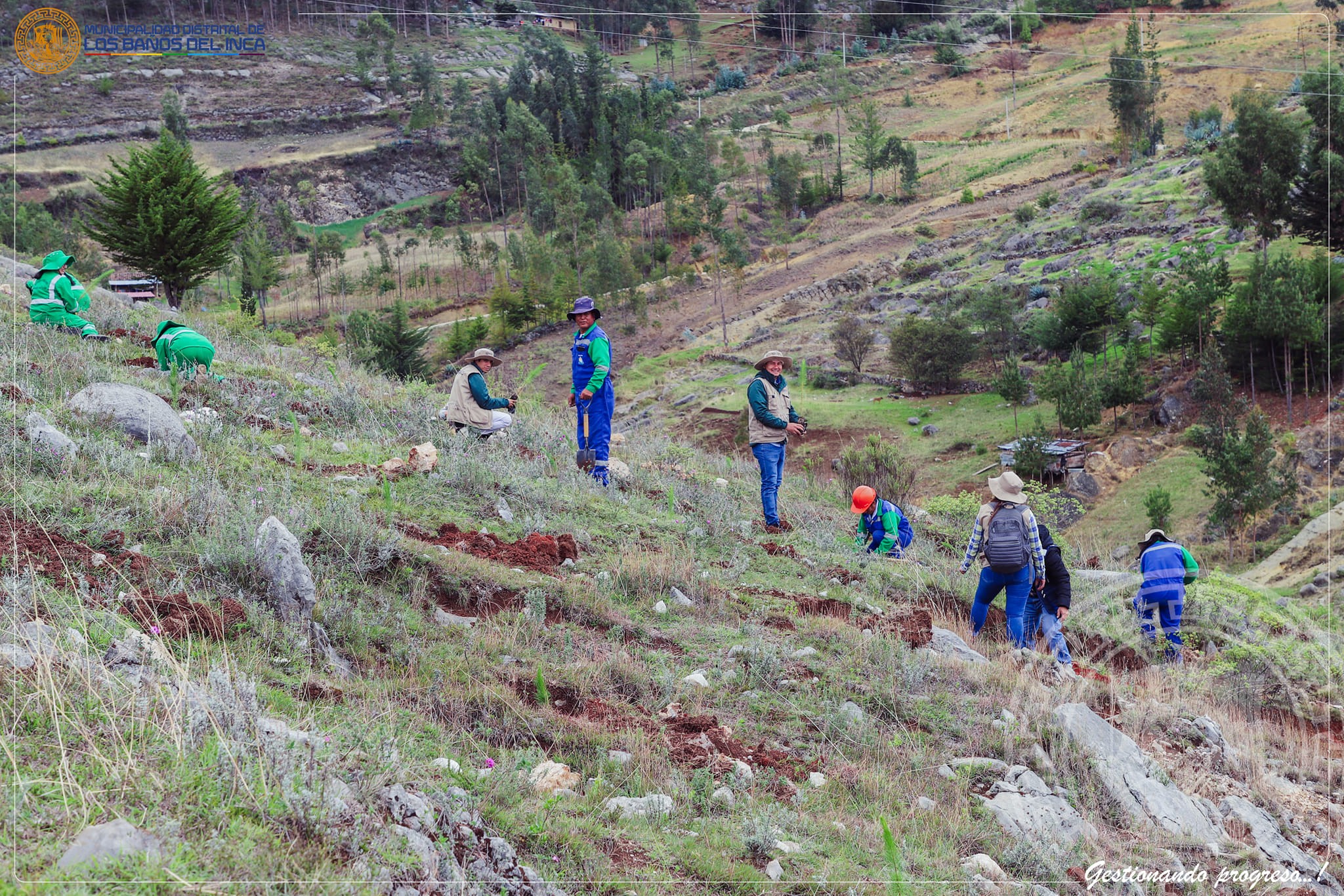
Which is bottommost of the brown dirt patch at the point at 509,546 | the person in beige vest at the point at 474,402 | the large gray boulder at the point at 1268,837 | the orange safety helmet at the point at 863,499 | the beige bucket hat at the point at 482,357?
the large gray boulder at the point at 1268,837

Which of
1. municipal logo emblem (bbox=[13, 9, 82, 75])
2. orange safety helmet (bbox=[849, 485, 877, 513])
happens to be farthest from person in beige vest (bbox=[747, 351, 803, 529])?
municipal logo emblem (bbox=[13, 9, 82, 75])

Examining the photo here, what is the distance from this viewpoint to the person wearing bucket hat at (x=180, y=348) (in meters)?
8.21

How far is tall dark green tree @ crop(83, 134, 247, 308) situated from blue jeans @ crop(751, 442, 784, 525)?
11989 millimetres

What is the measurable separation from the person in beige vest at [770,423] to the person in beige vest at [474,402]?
2.26 metres

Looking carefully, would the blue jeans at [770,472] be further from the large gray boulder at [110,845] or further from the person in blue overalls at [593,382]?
the large gray boulder at [110,845]

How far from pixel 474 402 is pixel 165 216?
32.5ft

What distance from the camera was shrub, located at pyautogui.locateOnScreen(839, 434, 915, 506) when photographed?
17.5 metres

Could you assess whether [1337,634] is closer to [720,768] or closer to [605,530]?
[605,530]

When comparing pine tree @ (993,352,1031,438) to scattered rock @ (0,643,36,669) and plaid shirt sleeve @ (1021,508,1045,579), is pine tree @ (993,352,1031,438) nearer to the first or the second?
plaid shirt sleeve @ (1021,508,1045,579)

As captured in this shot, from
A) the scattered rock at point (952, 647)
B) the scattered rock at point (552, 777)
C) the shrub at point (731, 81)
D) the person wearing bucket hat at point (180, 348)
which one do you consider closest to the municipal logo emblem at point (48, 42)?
the shrub at point (731, 81)

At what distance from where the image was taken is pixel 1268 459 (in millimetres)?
17844

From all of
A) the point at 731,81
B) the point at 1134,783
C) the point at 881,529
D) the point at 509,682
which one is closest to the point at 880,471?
the point at 881,529

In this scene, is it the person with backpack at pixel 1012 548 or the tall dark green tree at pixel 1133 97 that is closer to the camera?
the person with backpack at pixel 1012 548

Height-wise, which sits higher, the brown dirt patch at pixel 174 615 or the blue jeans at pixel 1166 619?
the brown dirt patch at pixel 174 615
